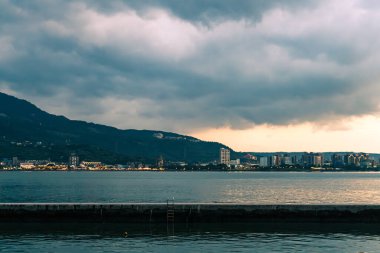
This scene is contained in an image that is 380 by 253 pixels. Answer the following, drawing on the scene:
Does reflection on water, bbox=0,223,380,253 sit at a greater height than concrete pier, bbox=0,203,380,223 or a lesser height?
lesser

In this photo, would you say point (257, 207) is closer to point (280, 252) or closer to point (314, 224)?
point (314, 224)

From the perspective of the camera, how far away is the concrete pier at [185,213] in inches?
1998

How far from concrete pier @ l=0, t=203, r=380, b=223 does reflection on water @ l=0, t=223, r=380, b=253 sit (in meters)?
1.08

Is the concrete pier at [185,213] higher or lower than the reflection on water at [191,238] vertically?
higher

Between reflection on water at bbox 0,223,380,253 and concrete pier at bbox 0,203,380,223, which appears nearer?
reflection on water at bbox 0,223,380,253

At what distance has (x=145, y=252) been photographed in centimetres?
3678

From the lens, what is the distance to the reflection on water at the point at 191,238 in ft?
126

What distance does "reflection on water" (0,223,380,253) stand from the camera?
38406 millimetres

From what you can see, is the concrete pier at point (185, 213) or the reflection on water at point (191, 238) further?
the concrete pier at point (185, 213)

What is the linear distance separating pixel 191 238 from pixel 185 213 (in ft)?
26.4

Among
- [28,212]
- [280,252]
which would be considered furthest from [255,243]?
[28,212]

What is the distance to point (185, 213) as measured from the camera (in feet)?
167

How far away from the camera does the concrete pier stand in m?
50.8

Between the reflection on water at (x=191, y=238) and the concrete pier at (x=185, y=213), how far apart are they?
42.6 inches
